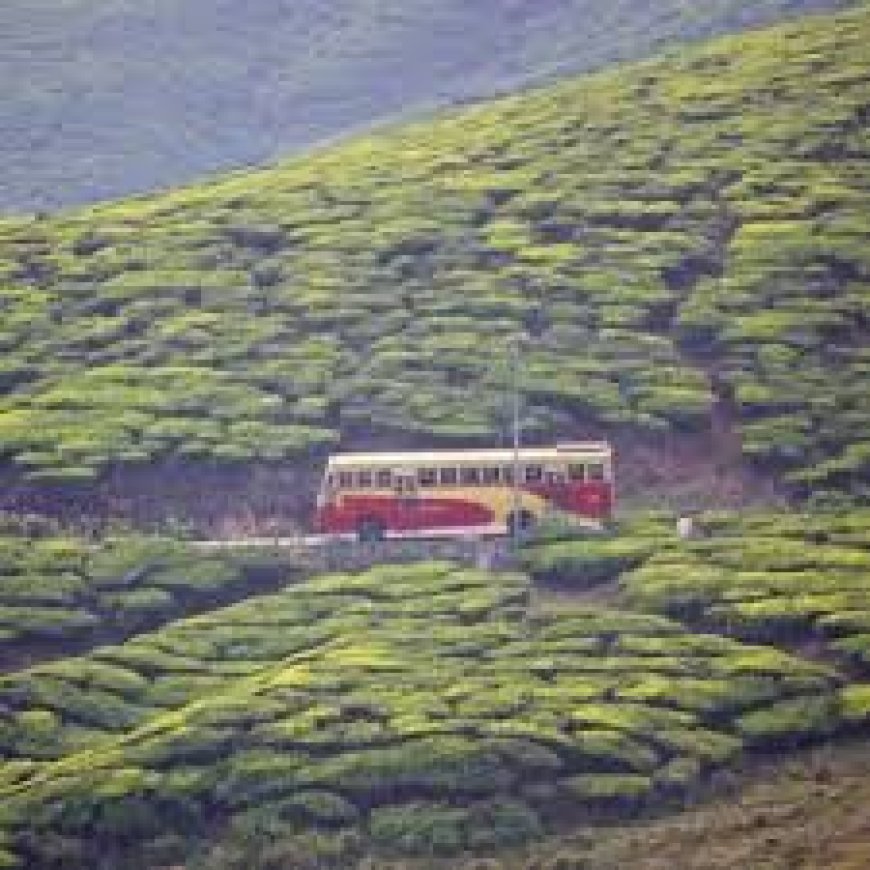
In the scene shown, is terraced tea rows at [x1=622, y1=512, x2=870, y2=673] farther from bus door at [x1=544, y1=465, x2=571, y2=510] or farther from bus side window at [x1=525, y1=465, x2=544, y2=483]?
bus side window at [x1=525, y1=465, x2=544, y2=483]

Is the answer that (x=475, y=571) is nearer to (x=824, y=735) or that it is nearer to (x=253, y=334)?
(x=824, y=735)

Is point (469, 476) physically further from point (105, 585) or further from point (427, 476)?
point (105, 585)

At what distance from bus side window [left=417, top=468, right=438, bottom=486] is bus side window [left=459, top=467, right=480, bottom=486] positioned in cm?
87

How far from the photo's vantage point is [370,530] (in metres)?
69.9

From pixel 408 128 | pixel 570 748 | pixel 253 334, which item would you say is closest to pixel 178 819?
pixel 570 748

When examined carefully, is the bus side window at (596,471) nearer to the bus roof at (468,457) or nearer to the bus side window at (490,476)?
the bus roof at (468,457)

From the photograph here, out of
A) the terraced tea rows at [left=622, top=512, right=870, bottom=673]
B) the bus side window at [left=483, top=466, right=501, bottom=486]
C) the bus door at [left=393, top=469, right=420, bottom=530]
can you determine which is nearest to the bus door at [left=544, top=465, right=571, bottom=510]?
the bus side window at [left=483, top=466, right=501, bottom=486]

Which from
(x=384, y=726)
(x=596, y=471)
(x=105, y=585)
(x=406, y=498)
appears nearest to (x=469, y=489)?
(x=406, y=498)

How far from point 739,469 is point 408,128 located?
62805 millimetres

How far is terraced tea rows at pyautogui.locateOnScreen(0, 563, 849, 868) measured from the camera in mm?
48938

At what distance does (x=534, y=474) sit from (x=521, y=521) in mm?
1718

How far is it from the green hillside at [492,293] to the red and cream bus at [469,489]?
8777mm

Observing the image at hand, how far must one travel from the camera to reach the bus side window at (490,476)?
6888 cm

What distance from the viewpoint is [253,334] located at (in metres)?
90.9
